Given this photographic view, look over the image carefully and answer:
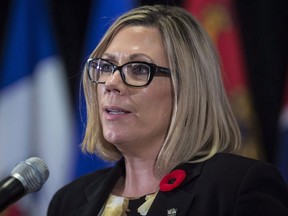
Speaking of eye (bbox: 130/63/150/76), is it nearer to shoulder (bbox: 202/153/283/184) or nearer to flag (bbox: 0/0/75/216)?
shoulder (bbox: 202/153/283/184)

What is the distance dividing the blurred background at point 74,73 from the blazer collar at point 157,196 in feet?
1.49

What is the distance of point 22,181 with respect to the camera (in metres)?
1.11

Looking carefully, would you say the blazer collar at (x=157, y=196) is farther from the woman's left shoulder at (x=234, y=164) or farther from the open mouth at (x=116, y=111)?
the open mouth at (x=116, y=111)

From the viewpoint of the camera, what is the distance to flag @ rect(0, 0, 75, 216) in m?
2.36

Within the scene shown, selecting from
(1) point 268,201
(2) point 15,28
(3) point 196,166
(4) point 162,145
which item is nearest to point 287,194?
(1) point 268,201

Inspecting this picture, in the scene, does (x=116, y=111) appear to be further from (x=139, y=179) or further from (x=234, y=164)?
(x=234, y=164)

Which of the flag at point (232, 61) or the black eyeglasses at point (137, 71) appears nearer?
the black eyeglasses at point (137, 71)

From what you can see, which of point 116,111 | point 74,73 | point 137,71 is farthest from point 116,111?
point 74,73

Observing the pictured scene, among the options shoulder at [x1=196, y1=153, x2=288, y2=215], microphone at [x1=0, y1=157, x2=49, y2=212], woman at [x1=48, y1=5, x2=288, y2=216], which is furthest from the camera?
woman at [x1=48, y1=5, x2=288, y2=216]

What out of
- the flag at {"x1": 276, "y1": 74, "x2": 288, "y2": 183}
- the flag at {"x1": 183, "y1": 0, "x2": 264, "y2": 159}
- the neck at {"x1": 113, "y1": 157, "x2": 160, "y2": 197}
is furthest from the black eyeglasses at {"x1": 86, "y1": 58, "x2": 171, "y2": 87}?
the flag at {"x1": 276, "y1": 74, "x2": 288, "y2": 183}

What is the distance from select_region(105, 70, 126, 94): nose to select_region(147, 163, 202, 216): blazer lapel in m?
0.27

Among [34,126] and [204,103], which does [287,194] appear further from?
[34,126]

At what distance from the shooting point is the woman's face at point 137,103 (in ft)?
5.09

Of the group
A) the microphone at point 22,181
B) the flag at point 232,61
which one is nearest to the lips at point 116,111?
the microphone at point 22,181
